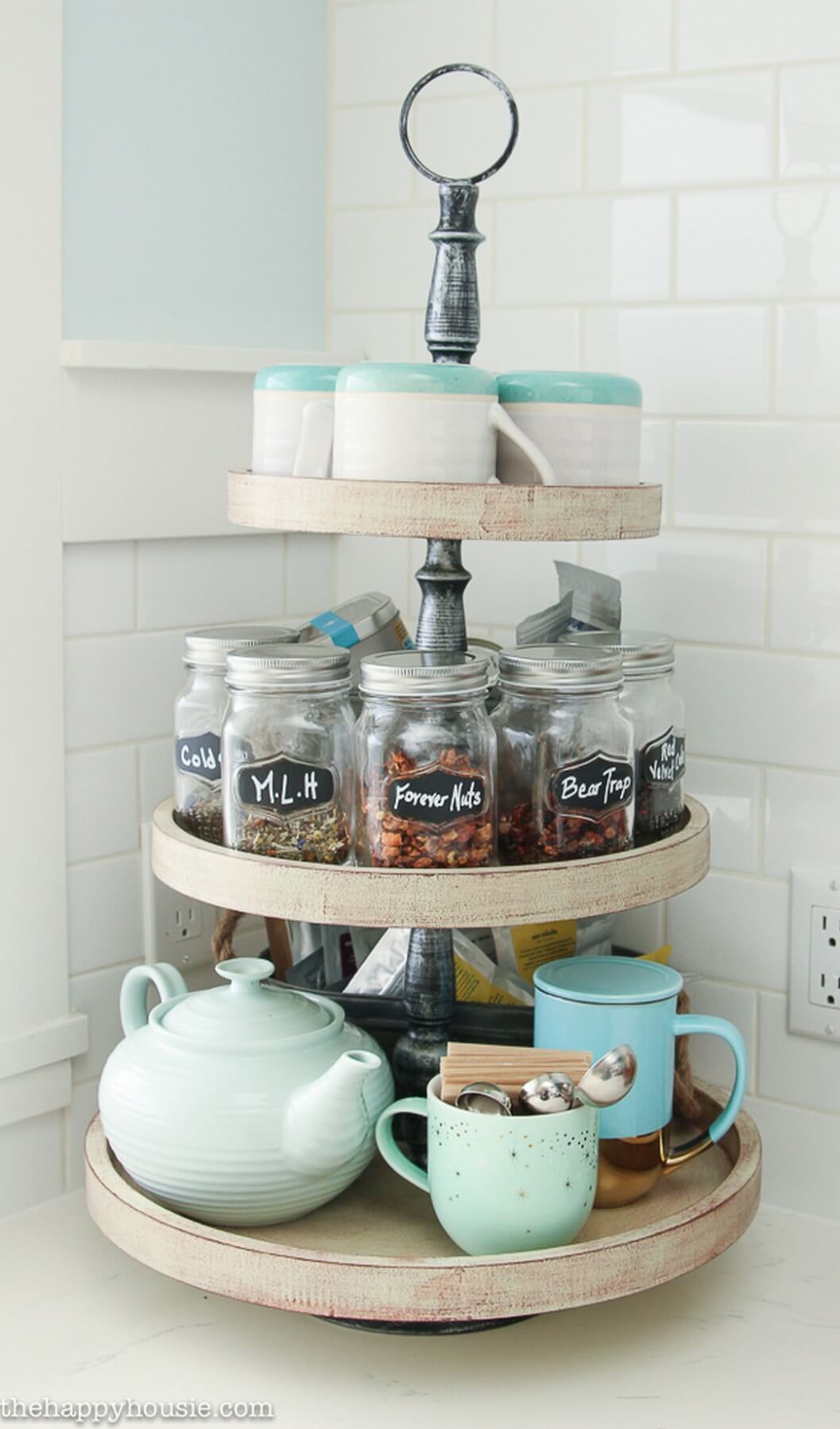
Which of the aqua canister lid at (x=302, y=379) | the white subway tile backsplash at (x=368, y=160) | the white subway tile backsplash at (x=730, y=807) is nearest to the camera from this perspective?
the aqua canister lid at (x=302, y=379)

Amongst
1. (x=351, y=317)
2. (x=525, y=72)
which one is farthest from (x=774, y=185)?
(x=351, y=317)

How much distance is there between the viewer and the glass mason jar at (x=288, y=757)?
3.12 ft

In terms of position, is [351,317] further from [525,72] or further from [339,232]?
[525,72]

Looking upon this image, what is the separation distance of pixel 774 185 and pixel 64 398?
54 centimetres

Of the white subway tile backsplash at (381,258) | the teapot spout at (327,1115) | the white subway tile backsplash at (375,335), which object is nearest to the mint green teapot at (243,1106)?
the teapot spout at (327,1115)

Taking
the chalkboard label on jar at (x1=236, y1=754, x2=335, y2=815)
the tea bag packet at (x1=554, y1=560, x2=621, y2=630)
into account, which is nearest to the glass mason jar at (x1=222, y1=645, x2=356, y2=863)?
the chalkboard label on jar at (x1=236, y1=754, x2=335, y2=815)

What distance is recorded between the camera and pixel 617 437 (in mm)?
971

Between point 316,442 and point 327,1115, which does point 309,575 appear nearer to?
point 316,442

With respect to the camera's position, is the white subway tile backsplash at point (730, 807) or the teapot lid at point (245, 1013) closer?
the teapot lid at point (245, 1013)

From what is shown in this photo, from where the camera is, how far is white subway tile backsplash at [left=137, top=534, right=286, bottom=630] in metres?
1.25

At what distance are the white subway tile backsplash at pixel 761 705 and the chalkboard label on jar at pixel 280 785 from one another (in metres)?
0.40

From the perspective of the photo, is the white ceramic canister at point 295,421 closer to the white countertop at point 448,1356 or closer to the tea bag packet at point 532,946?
the tea bag packet at point 532,946

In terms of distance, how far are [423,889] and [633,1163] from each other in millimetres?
255

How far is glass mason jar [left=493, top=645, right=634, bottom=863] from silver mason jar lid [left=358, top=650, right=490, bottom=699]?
4 centimetres
